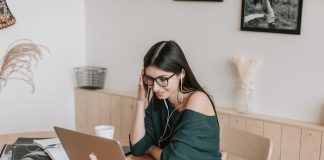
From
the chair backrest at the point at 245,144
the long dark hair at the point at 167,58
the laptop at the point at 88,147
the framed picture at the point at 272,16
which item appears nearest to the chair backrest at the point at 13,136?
the laptop at the point at 88,147

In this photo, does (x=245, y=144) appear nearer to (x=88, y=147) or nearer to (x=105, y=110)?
(x=88, y=147)

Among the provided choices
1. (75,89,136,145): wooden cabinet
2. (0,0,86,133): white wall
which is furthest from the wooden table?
(0,0,86,133): white wall

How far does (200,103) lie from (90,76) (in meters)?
1.56

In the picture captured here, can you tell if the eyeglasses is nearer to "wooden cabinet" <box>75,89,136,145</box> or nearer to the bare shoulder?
the bare shoulder

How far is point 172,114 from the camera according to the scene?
71.9 inches

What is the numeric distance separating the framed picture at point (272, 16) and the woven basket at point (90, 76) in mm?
1161

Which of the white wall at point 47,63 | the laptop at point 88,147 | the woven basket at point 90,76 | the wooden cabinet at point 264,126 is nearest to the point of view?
the laptop at point 88,147

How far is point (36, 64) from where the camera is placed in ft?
9.52

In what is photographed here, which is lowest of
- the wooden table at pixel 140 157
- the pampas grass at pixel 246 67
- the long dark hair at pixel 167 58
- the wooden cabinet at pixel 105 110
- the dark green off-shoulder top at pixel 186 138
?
the wooden cabinet at pixel 105 110

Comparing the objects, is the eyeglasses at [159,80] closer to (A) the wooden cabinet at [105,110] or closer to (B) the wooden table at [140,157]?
(B) the wooden table at [140,157]

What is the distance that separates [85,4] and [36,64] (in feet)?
2.00

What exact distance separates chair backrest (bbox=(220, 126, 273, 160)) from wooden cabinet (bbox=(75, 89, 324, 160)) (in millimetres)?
429

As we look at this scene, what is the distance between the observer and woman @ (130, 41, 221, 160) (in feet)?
5.34

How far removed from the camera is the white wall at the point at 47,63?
278 centimetres
